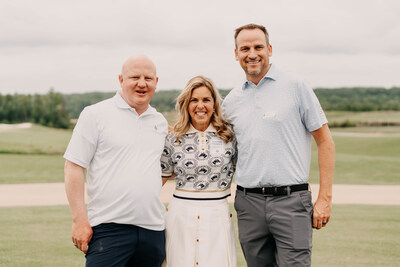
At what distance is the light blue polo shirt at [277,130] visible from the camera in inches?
133

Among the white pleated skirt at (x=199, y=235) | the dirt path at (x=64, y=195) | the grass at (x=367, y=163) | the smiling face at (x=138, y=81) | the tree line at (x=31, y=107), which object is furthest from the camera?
the tree line at (x=31, y=107)

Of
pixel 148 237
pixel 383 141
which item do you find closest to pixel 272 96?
pixel 148 237

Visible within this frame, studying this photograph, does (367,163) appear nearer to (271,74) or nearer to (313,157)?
(313,157)

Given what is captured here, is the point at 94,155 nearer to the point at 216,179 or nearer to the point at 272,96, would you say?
the point at 216,179

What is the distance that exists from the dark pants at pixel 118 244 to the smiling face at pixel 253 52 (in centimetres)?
144

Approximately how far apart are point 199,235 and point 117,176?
0.87 m

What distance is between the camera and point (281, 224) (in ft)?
11.1

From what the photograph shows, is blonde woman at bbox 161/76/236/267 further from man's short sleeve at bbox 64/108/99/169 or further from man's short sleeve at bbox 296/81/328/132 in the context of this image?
man's short sleeve at bbox 64/108/99/169

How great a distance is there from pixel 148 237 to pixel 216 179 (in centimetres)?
74

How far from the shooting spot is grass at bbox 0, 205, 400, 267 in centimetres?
534

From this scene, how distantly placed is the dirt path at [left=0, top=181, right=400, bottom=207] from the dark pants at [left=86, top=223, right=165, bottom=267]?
23.6 ft

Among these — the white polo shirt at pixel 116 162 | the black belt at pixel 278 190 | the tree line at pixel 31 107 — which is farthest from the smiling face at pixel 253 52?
the tree line at pixel 31 107

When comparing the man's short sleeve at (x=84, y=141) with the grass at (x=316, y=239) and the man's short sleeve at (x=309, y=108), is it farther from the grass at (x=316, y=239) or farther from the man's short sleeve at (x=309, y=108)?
the grass at (x=316, y=239)

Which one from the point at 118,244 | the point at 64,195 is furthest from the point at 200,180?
the point at 64,195
